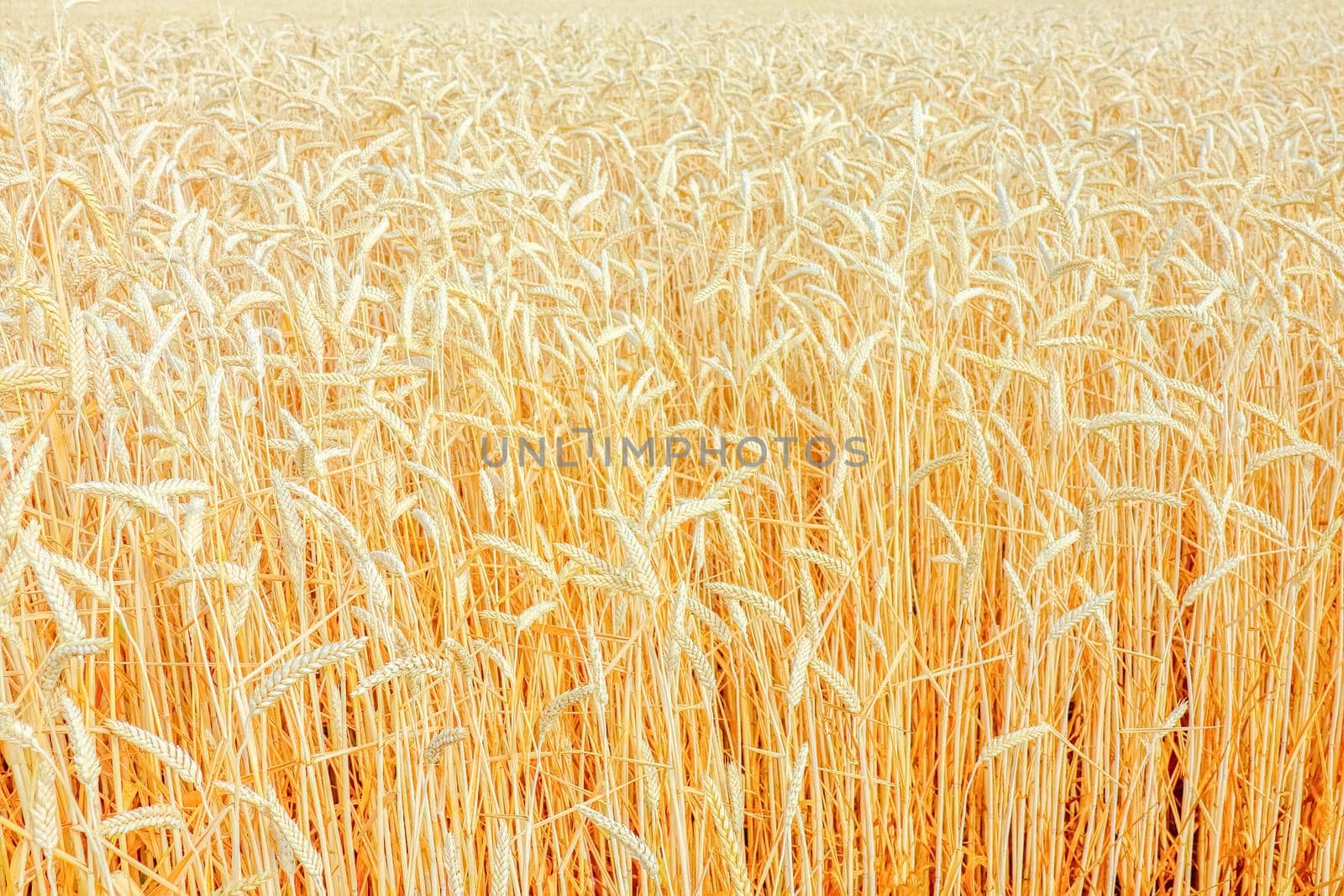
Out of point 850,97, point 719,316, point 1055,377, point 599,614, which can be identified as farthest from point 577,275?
point 850,97

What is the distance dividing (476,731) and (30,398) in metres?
0.65

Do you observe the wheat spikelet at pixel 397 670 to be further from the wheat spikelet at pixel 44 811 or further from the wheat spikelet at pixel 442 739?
the wheat spikelet at pixel 44 811

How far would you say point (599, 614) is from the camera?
1.47 meters

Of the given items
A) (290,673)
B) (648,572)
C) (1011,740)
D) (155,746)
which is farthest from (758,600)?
(155,746)

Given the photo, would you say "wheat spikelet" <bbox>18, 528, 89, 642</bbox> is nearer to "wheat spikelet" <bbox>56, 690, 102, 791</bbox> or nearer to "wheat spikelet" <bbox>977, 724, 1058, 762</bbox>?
"wheat spikelet" <bbox>56, 690, 102, 791</bbox>

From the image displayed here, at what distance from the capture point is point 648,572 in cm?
94

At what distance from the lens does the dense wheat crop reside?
104 cm

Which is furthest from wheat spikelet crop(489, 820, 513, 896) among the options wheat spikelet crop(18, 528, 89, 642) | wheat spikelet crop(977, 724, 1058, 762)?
wheat spikelet crop(977, 724, 1058, 762)

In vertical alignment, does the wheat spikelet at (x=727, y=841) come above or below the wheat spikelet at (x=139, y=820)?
below

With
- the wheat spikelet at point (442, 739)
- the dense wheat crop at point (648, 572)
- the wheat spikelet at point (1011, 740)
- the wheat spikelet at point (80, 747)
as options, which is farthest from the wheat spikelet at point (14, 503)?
the wheat spikelet at point (1011, 740)

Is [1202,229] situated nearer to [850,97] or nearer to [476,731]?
[850,97]

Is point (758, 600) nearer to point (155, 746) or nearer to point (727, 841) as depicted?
point (727, 841)

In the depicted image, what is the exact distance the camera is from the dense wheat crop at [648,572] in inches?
40.9

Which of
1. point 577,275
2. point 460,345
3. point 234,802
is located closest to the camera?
point 234,802
